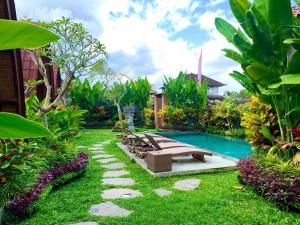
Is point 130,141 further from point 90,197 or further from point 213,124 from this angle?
point 213,124

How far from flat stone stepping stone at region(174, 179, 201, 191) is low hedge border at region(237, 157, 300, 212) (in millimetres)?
1038

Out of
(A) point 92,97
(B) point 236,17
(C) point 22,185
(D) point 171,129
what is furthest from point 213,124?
(C) point 22,185

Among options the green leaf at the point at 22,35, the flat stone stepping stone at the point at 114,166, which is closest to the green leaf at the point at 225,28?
the flat stone stepping stone at the point at 114,166

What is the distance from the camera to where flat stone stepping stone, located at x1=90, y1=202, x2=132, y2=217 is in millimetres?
4070

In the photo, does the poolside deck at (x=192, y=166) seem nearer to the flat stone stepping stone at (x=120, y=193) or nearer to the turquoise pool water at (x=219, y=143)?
the flat stone stepping stone at (x=120, y=193)

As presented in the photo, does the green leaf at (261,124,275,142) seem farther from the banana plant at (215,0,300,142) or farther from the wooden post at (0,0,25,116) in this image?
the wooden post at (0,0,25,116)

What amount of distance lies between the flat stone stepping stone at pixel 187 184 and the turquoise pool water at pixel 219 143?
16.7ft

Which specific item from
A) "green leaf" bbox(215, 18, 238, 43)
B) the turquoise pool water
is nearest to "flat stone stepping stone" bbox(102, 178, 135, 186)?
"green leaf" bbox(215, 18, 238, 43)

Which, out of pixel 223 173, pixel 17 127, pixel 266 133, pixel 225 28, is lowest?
pixel 223 173

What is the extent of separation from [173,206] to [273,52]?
117 inches

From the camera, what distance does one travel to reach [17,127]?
2.38 ft

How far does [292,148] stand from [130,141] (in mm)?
5671

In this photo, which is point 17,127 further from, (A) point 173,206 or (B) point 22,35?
(A) point 173,206

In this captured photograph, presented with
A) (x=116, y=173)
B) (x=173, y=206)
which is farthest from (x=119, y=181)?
(x=173, y=206)
